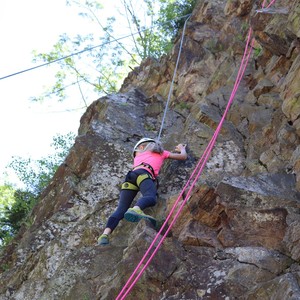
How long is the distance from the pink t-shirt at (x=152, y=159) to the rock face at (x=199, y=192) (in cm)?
36

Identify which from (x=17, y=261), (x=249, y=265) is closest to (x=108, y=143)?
(x=17, y=261)

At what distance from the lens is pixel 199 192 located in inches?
246

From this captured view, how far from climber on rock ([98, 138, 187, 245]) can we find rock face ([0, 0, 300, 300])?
214 millimetres

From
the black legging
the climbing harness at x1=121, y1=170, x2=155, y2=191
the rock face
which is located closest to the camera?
the rock face

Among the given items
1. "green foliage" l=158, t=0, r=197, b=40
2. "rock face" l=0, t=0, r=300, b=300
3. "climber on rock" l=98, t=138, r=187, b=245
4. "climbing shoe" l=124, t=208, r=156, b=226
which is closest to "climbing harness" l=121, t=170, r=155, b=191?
"climber on rock" l=98, t=138, r=187, b=245

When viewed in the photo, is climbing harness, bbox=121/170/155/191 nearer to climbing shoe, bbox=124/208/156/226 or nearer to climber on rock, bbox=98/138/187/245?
climber on rock, bbox=98/138/187/245

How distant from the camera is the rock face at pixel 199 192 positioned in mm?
5523

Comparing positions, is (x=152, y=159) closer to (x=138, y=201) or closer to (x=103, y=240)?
(x=138, y=201)

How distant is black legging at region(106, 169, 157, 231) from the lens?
22.4 ft

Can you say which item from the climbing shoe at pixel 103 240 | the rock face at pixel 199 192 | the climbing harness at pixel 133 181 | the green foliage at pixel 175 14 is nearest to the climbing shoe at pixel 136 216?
the rock face at pixel 199 192

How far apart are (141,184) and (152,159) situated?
628 millimetres

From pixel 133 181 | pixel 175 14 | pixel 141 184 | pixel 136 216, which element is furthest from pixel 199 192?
pixel 175 14

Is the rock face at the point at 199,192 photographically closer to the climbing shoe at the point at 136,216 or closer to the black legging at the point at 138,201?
the climbing shoe at the point at 136,216

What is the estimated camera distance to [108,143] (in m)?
9.15
